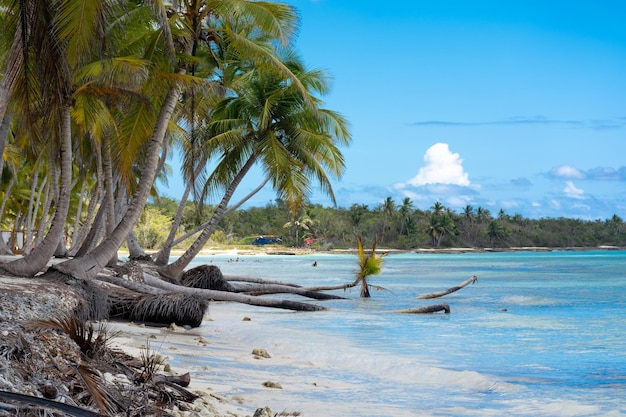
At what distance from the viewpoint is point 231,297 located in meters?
16.6

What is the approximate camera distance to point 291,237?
104m

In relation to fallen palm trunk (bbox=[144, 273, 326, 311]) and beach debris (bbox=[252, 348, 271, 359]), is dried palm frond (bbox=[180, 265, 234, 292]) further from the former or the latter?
beach debris (bbox=[252, 348, 271, 359])

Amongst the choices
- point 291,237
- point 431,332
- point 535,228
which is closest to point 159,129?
point 431,332

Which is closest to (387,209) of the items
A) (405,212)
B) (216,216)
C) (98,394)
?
(405,212)

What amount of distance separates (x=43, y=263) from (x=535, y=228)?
12830cm

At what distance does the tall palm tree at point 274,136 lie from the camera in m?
20.7

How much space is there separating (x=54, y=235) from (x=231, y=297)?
4998 mm

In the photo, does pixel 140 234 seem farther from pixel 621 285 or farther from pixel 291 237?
pixel 621 285

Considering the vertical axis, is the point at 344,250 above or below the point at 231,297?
above

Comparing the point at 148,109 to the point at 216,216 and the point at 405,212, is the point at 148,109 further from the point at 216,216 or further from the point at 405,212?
the point at 405,212

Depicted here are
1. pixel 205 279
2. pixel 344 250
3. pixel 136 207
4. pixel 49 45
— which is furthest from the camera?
pixel 344 250

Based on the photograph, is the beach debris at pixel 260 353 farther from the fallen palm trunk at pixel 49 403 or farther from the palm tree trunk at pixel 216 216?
the palm tree trunk at pixel 216 216

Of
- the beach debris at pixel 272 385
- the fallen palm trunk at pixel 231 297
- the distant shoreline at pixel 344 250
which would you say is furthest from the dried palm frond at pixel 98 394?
the distant shoreline at pixel 344 250

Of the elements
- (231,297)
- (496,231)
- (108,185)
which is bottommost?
(231,297)
